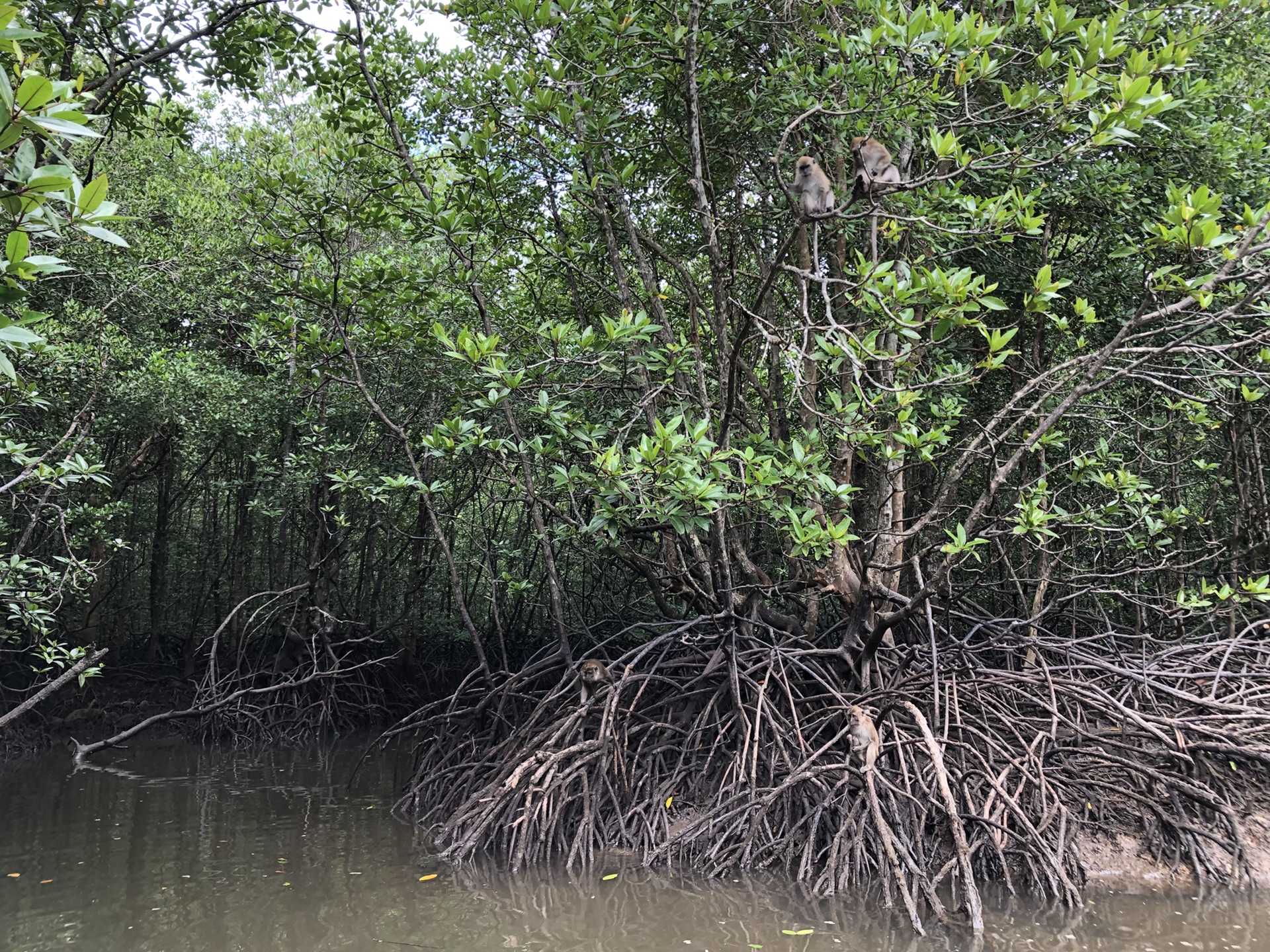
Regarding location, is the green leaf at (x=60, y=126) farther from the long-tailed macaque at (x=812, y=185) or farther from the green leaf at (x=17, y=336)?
the long-tailed macaque at (x=812, y=185)

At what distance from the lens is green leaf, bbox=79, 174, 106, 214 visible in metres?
1.55

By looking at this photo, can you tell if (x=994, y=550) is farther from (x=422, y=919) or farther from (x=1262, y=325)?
(x=422, y=919)

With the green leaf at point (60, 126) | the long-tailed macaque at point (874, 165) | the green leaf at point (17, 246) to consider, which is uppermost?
the long-tailed macaque at point (874, 165)

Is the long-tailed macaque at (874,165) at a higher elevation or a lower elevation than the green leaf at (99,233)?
higher

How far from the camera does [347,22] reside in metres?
4.87

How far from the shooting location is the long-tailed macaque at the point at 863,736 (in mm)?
3998

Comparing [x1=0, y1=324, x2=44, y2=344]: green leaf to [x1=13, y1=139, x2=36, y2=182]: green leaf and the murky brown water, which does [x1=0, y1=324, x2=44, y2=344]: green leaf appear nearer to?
[x1=13, y1=139, x2=36, y2=182]: green leaf

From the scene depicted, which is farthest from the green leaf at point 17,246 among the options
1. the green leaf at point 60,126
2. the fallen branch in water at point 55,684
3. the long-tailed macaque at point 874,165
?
the long-tailed macaque at point 874,165

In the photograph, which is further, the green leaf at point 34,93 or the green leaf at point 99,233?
the green leaf at point 99,233

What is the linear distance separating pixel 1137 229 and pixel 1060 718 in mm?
3061

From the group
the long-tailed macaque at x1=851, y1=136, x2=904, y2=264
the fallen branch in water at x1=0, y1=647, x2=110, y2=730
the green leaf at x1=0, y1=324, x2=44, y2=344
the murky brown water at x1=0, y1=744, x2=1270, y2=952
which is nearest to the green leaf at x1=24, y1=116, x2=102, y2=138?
the green leaf at x1=0, y1=324, x2=44, y2=344

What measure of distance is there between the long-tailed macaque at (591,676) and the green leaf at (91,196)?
3691 mm

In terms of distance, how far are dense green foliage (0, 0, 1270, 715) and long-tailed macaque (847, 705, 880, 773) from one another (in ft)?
1.77

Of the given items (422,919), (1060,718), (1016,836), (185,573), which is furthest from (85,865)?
(185,573)
